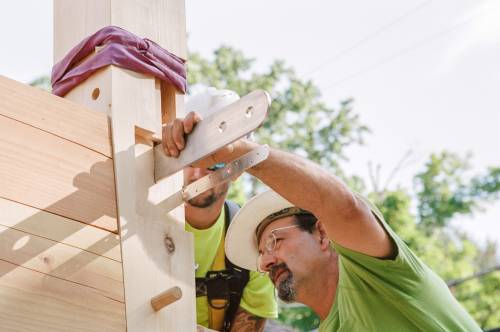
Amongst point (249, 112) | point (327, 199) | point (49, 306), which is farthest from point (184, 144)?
point (327, 199)

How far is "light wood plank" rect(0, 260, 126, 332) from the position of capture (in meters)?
1.26

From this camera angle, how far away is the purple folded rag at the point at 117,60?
1.62 m

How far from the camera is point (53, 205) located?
→ 1.39 metres

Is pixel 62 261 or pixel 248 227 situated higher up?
pixel 248 227

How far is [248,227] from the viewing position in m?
3.10

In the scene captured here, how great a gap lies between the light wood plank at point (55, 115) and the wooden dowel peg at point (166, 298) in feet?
1.03

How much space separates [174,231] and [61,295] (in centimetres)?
34

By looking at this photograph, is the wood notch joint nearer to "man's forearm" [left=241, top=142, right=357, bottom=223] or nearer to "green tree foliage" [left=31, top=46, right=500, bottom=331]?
"man's forearm" [left=241, top=142, right=357, bottom=223]

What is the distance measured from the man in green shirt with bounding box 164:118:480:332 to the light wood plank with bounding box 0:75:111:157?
24cm

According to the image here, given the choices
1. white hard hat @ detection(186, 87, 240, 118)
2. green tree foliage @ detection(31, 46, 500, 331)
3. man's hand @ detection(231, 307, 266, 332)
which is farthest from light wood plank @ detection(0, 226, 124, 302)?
green tree foliage @ detection(31, 46, 500, 331)

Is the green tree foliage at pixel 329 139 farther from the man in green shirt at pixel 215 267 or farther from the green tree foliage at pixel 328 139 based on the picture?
the man in green shirt at pixel 215 267

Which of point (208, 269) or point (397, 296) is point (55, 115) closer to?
point (397, 296)

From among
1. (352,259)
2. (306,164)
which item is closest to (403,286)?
(352,259)

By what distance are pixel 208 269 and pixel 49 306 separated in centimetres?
185
